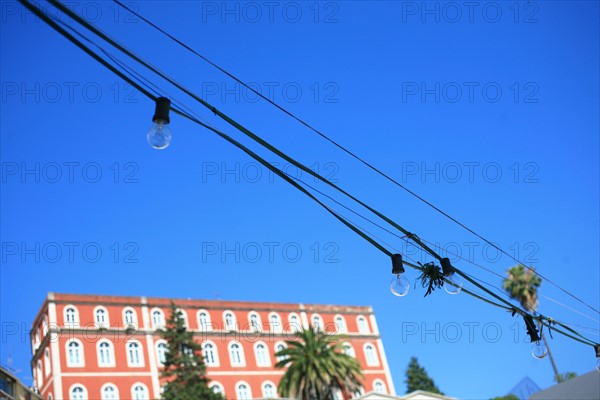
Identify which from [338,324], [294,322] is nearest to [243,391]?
[294,322]

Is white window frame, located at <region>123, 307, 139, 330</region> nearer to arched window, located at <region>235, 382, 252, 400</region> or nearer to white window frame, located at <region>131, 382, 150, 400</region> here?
white window frame, located at <region>131, 382, 150, 400</region>

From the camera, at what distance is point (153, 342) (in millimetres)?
59438

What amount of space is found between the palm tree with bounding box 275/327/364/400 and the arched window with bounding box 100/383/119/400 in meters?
13.2

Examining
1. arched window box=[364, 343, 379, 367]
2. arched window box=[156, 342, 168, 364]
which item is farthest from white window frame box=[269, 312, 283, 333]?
arched window box=[156, 342, 168, 364]

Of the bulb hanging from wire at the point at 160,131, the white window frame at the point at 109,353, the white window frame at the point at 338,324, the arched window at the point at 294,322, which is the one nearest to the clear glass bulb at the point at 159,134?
the bulb hanging from wire at the point at 160,131

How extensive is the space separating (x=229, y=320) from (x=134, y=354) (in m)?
9.64

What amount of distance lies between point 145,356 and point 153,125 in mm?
55036

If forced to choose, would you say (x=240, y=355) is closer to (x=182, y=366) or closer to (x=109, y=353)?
(x=182, y=366)

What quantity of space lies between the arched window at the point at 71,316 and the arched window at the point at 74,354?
129cm

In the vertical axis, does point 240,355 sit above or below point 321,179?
above

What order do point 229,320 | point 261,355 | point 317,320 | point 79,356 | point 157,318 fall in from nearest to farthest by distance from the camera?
point 79,356 → point 157,318 → point 261,355 → point 229,320 → point 317,320

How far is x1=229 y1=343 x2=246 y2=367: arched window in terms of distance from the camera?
6215cm

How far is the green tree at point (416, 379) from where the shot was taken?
263ft

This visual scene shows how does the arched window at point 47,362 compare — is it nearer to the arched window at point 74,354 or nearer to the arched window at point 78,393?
the arched window at point 74,354
